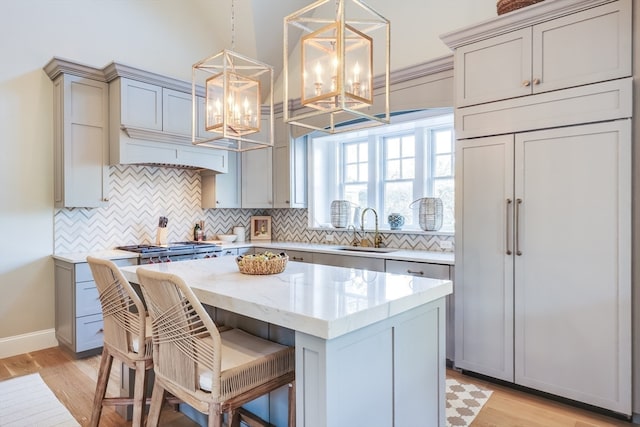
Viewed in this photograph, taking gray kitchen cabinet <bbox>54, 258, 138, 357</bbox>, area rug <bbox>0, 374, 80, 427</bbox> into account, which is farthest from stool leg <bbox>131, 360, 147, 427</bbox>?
gray kitchen cabinet <bbox>54, 258, 138, 357</bbox>

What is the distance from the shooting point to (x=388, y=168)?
14.4 feet

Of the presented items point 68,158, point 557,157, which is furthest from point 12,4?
point 557,157

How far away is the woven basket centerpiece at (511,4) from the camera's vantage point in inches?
101

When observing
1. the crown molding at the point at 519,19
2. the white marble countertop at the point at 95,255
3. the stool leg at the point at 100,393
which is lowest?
the stool leg at the point at 100,393

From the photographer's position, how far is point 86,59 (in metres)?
3.83

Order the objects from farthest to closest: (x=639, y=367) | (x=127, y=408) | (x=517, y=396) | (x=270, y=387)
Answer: (x=517, y=396)
(x=127, y=408)
(x=639, y=367)
(x=270, y=387)

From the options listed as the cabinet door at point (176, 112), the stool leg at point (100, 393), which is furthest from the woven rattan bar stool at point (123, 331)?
the cabinet door at point (176, 112)

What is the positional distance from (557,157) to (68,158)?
390 centimetres

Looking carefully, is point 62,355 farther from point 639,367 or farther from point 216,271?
point 639,367

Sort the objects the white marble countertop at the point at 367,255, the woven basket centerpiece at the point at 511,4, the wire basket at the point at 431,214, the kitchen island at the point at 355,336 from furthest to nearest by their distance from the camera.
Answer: the wire basket at the point at 431,214, the white marble countertop at the point at 367,255, the woven basket centerpiece at the point at 511,4, the kitchen island at the point at 355,336

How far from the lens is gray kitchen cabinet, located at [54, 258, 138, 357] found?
130 inches

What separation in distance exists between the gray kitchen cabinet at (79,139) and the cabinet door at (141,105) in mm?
258

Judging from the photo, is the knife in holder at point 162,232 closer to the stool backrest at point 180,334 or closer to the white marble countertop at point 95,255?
the white marble countertop at point 95,255

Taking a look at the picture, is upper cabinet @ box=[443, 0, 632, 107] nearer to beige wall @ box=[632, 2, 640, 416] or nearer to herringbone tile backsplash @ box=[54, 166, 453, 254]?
beige wall @ box=[632, 2, 640, 416]
